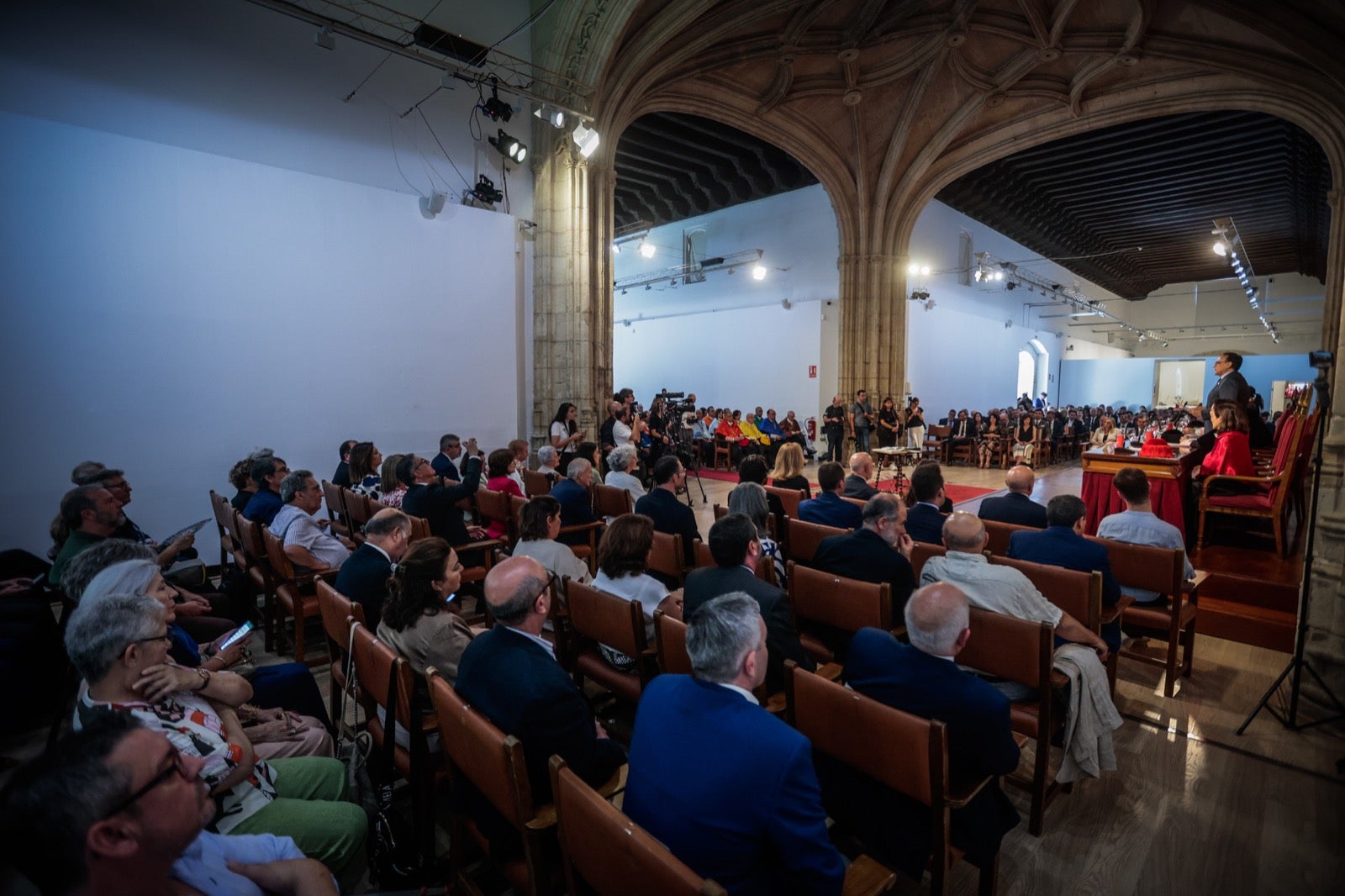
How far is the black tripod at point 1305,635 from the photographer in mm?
2762

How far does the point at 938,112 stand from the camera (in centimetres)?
1077

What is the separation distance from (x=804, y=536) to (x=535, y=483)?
2819 mm

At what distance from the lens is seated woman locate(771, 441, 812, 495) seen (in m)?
4.84

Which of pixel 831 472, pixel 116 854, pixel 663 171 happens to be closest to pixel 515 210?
pixel 831 472

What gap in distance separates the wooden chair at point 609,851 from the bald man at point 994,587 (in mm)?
1691

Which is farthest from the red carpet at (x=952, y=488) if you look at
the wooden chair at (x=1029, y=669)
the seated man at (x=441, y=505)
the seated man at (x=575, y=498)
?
the seated man at (x=441, y=505)

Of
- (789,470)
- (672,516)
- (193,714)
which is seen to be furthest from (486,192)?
(193,714)

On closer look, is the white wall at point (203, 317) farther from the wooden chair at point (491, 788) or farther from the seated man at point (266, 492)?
the wooden chair at point (491, 788)

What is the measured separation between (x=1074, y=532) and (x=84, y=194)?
23.7ft

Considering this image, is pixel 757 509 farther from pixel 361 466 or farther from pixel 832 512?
pixel 361 466

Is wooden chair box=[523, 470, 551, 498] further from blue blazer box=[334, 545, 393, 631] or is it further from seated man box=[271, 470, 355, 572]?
blue blazer box=[334, 545, 393, 631]

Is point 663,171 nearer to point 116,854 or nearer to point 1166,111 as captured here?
point 1166,111

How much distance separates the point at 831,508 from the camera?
3.93 metres

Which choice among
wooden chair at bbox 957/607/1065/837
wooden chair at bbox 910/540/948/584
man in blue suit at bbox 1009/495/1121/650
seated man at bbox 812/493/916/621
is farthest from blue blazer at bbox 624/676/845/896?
wooden chair at bbox 910/540/948/584
